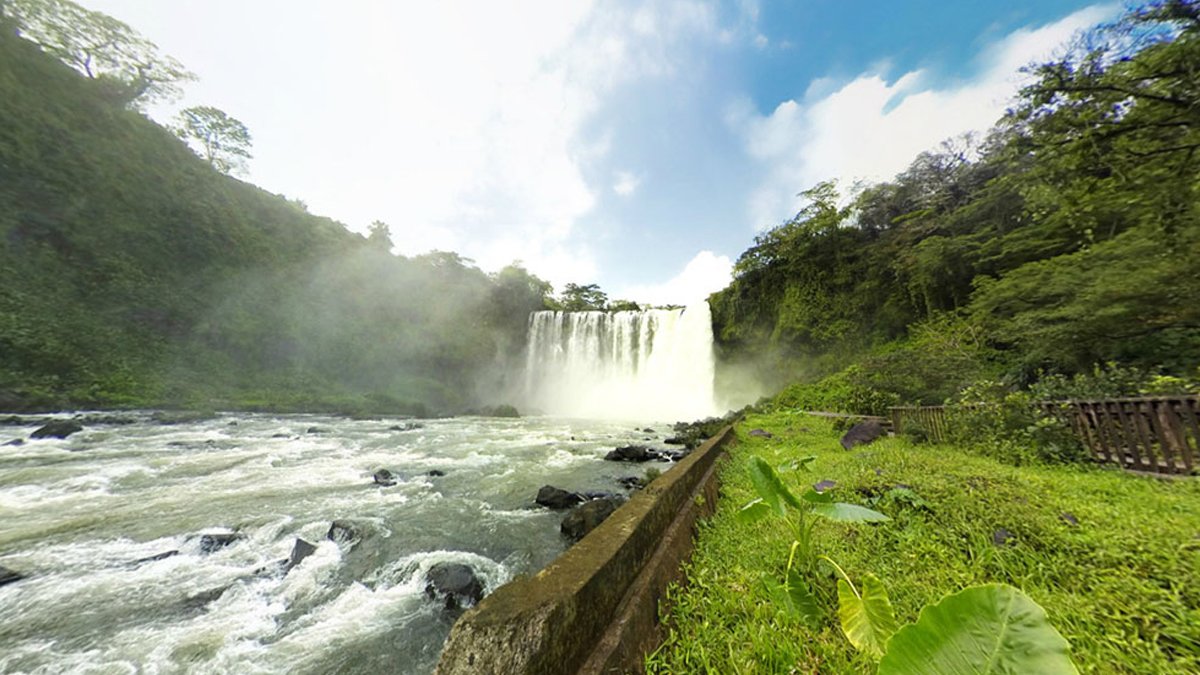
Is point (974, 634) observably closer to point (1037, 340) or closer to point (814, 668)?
point (814, 668)

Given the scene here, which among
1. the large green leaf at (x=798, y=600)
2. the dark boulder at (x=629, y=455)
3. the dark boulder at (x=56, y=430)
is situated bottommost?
the dark boulder at (x=629, y=455)

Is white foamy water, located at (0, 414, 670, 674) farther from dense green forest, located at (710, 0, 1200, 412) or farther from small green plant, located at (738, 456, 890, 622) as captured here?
dense green forest, located at (710, 0, 1200, 412)

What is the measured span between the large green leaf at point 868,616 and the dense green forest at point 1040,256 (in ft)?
23.2

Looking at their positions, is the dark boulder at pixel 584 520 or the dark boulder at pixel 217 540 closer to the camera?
the dark boulder at pixel 217 540

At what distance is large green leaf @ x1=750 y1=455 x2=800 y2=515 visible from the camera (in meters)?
2.38

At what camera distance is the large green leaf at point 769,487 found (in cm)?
238

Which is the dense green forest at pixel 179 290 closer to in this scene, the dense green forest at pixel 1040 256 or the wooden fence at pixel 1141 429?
the dense green forest at pixel 1040 256

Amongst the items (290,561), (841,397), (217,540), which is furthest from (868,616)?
(841,397)

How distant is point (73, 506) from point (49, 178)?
28.2 m

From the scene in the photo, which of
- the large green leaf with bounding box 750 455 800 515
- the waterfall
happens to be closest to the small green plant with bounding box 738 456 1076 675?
the large green leaf with bounding box 750 455 800 515

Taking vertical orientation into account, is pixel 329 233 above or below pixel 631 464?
above

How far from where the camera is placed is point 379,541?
504cm

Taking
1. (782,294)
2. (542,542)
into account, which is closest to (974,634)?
(542,542)

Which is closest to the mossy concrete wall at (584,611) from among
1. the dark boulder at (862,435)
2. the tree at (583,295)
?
the dark boulder at (862,435)
